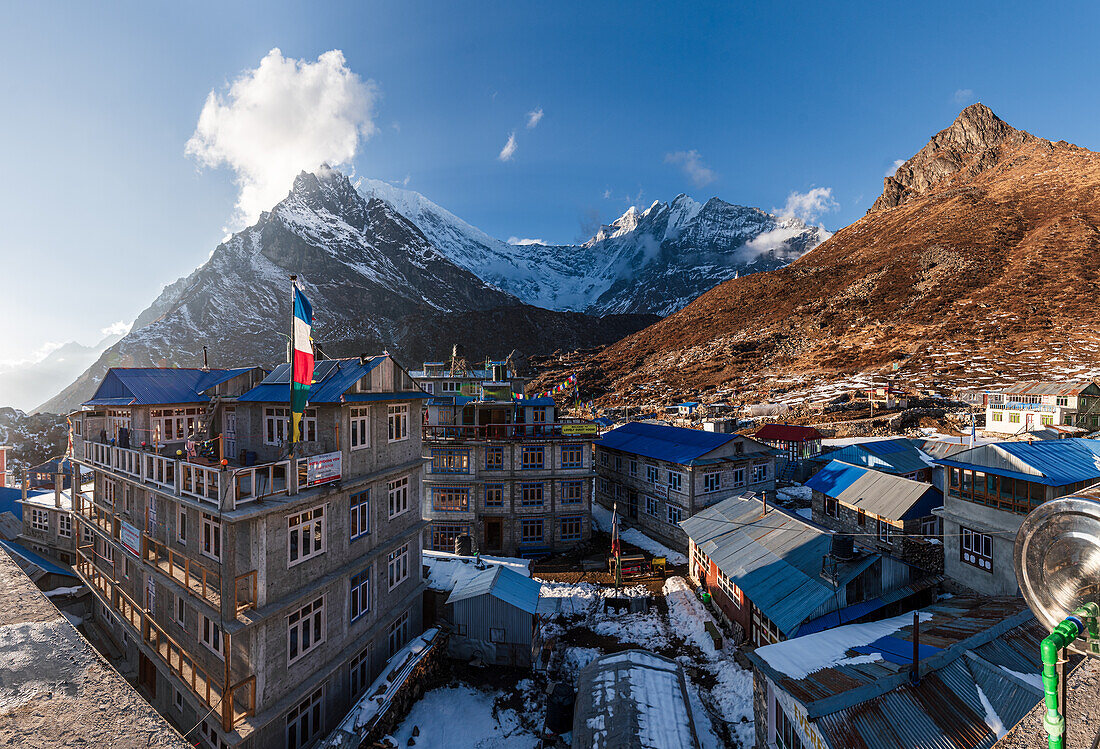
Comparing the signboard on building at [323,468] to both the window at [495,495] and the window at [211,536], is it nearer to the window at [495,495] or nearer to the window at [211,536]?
the window at [211,536]

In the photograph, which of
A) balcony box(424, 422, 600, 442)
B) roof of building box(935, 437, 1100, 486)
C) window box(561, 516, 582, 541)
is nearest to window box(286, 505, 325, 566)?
balcony box(424, 422, 600, 442)

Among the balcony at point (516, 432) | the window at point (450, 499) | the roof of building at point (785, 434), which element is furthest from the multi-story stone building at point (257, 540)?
the roof of building at point (785, 434)

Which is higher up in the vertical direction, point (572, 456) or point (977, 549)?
point (572, 456)

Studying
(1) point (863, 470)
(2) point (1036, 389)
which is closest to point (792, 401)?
(2) point (1036, 389)

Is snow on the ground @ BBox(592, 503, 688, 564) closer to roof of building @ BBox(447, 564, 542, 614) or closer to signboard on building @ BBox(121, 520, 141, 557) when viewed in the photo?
roof of building @ BBox(447, 564, 542, 614)

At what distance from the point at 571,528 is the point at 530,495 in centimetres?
387

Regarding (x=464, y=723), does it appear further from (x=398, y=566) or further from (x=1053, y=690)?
(x=1053, y=690)

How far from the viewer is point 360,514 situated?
661 inches

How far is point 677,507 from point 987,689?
21407 millimetres

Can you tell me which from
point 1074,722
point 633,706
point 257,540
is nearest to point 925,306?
point 633,706

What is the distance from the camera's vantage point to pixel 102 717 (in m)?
3.34

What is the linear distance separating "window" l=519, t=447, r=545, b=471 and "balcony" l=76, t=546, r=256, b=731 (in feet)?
63.6

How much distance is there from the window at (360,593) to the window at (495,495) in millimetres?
14303

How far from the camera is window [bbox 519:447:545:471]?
31.4 meters
